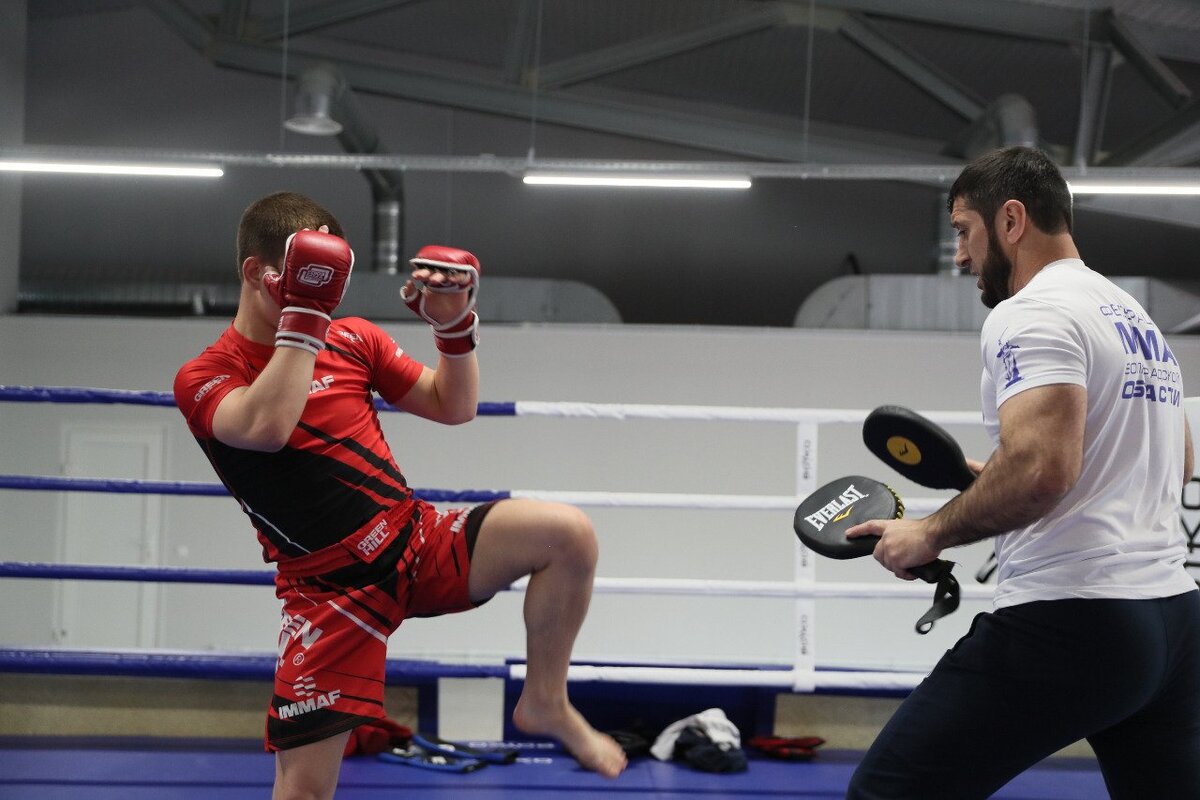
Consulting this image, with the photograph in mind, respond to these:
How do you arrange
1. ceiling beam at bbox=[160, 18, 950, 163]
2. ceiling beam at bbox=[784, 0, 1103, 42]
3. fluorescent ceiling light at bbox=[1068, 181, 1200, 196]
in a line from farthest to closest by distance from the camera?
ceiling beam at bbox=[160, 18, 950, 163] → ceiling beam at bbox=[784, 0, 1103, 42] → fluorescent ceiling light at bbox=[1068, 181, 1200, 196]

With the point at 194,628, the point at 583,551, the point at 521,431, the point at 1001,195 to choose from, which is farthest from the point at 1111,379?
the point at 194,628

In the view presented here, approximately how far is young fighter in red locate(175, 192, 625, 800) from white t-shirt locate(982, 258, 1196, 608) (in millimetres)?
675

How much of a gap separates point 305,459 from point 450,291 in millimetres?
364

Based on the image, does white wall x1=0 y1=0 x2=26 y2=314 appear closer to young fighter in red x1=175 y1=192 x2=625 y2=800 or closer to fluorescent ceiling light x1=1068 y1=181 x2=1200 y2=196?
young fighter in red x1=175 y1=192 x2=625 y2=800

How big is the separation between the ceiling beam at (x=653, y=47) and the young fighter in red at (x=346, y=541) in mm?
6343

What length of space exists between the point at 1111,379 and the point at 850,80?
7.58 m

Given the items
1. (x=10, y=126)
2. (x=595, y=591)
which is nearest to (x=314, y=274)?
(x=595, y=591)

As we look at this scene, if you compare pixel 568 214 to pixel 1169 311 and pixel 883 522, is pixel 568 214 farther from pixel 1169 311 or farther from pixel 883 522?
pixel 883 522

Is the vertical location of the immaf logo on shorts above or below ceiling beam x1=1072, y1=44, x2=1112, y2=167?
below

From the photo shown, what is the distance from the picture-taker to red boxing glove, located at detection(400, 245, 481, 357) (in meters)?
1.65

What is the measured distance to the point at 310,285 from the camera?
1526 mm

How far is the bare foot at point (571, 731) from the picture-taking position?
5.57 feet

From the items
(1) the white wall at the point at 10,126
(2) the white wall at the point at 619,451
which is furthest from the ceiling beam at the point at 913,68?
(1) the white wall at the point at 10,126

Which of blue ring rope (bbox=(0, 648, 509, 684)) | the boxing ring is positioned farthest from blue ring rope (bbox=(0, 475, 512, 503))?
blue ring rope (bbox=(0, 648, 509, 684))
